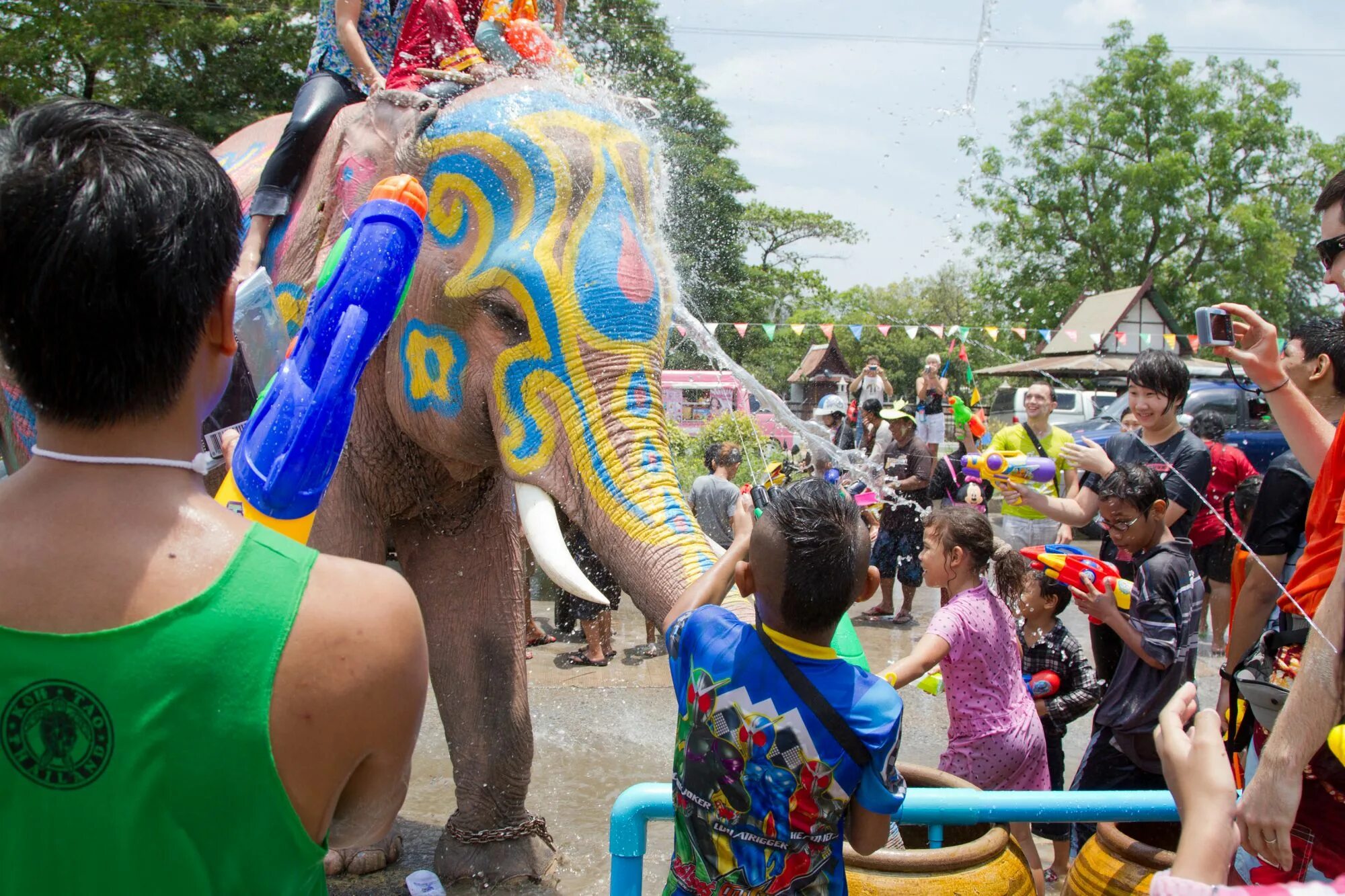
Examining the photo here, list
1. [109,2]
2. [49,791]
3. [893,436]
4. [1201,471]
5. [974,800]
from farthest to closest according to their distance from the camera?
[109,2], [893,436], [1201,471], [974,800], [49,791]

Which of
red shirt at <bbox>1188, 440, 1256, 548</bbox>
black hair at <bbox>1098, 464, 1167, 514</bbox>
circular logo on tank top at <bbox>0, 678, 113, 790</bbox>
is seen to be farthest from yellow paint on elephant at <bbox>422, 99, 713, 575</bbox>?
red shirt at <bbox>1188, 440, 1256, 548</bbox>

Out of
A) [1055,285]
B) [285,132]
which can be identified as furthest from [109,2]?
[1055,285]

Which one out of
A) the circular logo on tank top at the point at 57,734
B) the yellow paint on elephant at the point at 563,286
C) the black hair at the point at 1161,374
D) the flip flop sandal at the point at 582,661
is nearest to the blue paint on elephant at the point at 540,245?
the yellow paint on elephant at the point at 563,286

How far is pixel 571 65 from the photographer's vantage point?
3941 mm

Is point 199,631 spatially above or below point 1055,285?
above

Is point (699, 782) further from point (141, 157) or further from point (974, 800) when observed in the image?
point (141, 157)

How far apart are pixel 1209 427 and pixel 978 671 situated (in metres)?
5.20

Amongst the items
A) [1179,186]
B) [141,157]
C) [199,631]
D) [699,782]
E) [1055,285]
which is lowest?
[1055,285]

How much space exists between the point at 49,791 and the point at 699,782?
4.02ft

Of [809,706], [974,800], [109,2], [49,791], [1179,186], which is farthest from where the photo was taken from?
[1179,186]

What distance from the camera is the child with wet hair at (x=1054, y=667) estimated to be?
3.85m

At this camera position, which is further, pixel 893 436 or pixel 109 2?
pixel 109 2

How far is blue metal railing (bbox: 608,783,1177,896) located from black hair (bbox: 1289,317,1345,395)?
5.16 ft

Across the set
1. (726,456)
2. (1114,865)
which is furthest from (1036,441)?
(1114,865)
